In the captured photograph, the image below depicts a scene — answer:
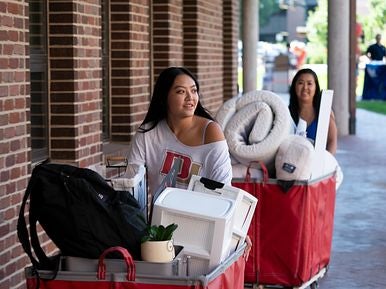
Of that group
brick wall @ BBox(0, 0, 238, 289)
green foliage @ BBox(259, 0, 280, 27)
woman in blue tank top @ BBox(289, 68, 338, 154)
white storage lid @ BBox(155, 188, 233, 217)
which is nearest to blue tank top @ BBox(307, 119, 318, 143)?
woman in blue tank top @ BBox(289, 68, 338, 154)

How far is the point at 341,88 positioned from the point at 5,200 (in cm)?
1533

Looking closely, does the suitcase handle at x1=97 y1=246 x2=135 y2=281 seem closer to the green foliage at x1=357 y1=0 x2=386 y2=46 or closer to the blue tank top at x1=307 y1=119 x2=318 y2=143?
the blue tank top at x1=307 y1=119 x2=318 y2=143

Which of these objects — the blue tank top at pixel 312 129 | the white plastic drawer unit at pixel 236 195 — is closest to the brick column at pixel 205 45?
the blue tank top at pixel 312 129

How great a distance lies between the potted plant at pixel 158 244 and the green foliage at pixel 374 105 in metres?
26.1

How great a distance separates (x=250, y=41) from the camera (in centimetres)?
2497

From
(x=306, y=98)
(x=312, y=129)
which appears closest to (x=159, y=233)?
(x=312, y=129)

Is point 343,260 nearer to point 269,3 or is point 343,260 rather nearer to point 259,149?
point 259,149

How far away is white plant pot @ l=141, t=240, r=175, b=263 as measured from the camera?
4469 millimetres

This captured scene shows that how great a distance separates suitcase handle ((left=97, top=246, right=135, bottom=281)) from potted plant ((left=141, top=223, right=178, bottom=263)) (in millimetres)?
104

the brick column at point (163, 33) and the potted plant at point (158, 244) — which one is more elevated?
the brick column at point (163, 33)

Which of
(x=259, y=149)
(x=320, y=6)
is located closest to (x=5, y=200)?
(x=259, y=149)

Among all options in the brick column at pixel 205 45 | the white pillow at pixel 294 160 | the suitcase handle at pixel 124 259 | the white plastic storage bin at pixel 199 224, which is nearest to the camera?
the suitcase handle at pixel 124 259

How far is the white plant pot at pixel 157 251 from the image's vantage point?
4.47m

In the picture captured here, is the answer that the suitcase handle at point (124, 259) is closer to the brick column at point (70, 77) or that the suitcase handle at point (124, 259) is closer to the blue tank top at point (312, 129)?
the brick column at point (70, 77)
